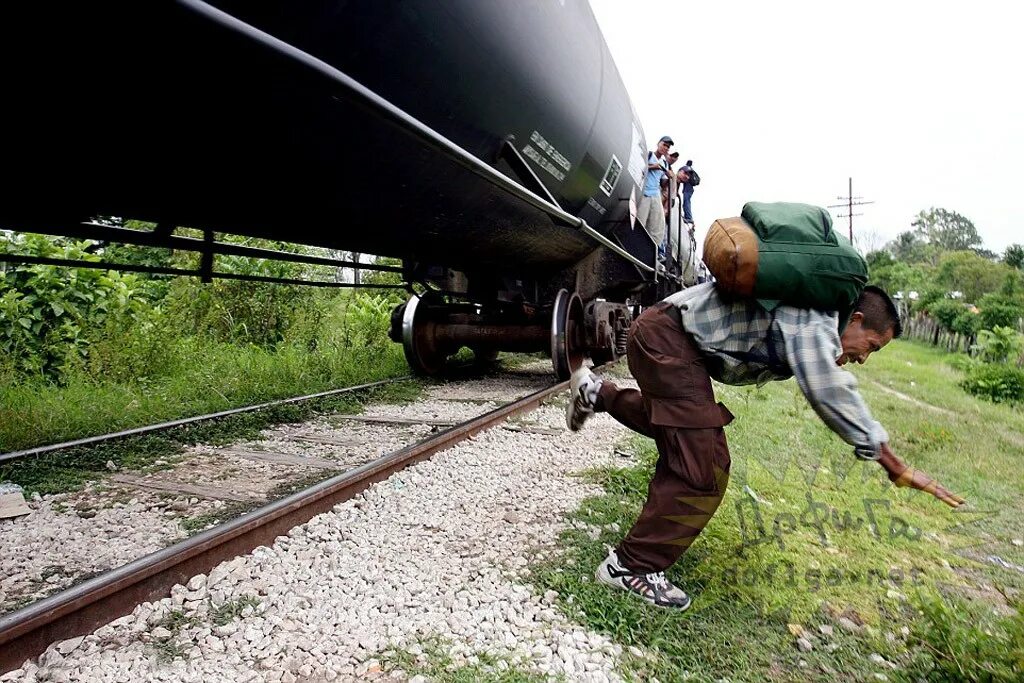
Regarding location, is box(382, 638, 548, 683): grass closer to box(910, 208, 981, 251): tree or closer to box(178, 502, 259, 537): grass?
box(178, 502, 259, 537): grass

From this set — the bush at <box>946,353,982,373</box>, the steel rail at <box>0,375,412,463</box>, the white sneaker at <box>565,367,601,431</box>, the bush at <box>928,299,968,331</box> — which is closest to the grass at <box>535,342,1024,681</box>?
the white sneaker at <box>565,367,601,431</box>

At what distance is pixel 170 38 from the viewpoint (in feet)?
5.63

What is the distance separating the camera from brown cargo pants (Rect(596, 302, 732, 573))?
2.09 meters

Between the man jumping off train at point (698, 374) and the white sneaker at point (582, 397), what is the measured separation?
43 centimetres

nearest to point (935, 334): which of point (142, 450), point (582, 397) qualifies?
point (582, 397)

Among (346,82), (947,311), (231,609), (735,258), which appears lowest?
(231,609)

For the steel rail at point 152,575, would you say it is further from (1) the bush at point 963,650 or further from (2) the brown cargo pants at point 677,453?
(1) the bush at point 963,650

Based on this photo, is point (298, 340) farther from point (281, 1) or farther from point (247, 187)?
point (281, 1)

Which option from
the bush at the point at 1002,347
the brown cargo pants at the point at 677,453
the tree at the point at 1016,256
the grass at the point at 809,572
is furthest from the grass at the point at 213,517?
the tree at the point at 1016,256

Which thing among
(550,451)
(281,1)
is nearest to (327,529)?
(550,451)

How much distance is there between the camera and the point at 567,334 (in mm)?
5945

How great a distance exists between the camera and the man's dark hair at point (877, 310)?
2.03m

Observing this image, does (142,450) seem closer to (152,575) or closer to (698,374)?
(152,575)

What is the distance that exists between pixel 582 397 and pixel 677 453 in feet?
2.16
